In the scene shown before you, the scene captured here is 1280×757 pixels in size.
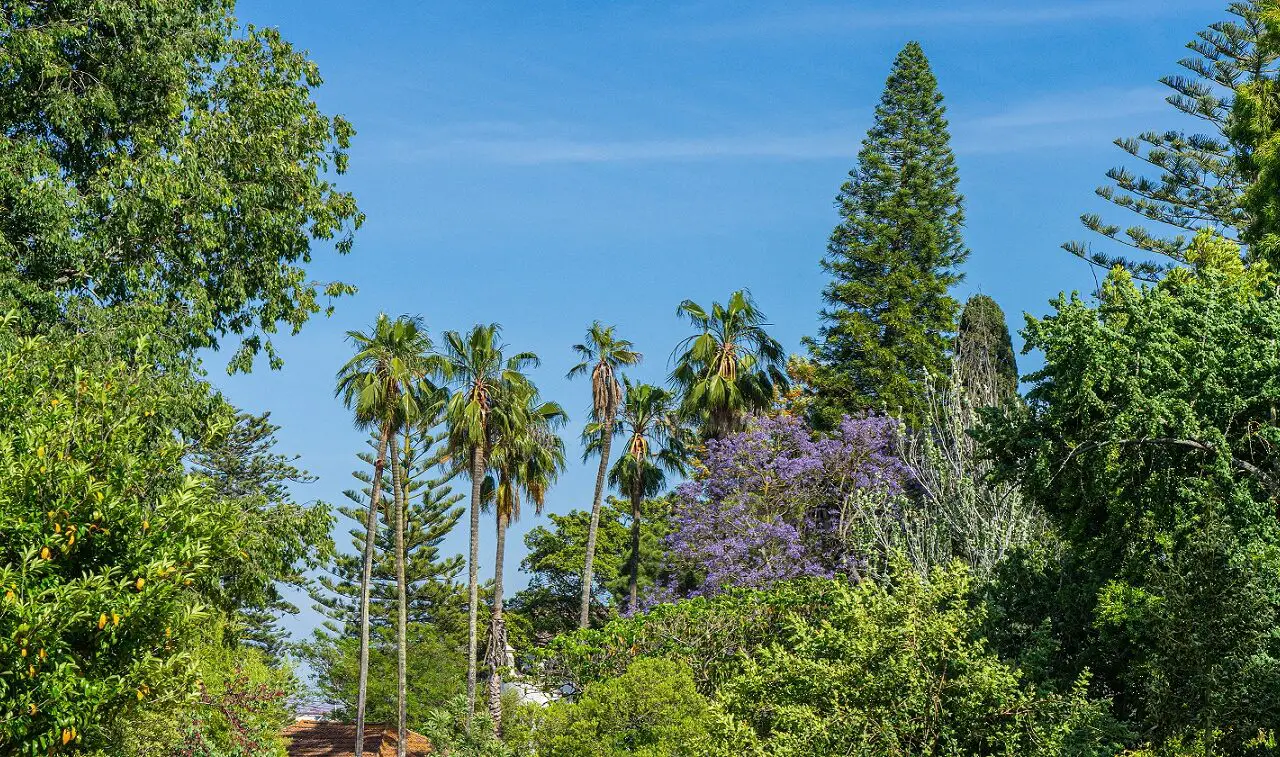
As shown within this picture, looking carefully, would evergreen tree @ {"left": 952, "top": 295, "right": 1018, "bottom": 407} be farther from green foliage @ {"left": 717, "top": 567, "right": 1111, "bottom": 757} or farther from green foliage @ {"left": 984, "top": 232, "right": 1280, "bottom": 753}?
green foliage @ {"left": 717, "top": 567, "right": 1111, "bottom": 757}

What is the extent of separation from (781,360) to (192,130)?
58.9 ft

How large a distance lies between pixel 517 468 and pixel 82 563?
23550mm

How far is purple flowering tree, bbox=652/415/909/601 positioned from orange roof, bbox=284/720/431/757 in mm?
10192

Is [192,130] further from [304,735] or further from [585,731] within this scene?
[304,735]

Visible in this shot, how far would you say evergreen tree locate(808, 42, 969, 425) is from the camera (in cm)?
3481

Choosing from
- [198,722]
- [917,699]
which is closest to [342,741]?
[198,722]

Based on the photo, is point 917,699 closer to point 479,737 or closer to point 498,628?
point 479,737

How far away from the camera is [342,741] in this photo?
36750 millimetres

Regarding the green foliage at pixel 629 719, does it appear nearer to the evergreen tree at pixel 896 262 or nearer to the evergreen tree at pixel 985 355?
the evergreen tree at pixel 985 355

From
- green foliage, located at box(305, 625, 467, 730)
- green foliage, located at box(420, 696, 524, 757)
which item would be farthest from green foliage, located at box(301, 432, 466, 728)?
green foliage, located at box(420, 696, 524, 757)

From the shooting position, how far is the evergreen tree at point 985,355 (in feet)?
93.5

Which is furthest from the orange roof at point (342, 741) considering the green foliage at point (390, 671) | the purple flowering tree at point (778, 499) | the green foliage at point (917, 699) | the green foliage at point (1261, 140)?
the green foliage at point (917, 699)

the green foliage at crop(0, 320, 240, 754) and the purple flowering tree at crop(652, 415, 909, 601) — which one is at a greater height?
the purple flowering tree at crop(652, 415, 909, 601)

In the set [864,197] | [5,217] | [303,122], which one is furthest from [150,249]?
[864,197]
